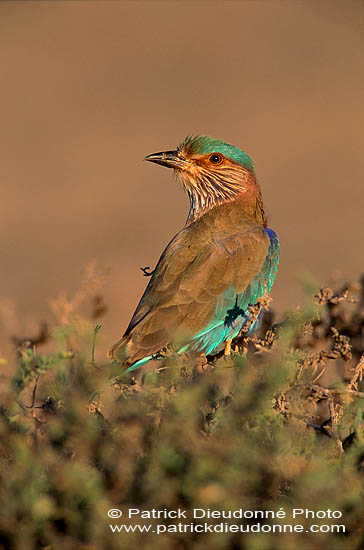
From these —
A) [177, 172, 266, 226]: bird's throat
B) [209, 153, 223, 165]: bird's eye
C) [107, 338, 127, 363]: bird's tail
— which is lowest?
[107, 338, 127, 363]: bird's tail

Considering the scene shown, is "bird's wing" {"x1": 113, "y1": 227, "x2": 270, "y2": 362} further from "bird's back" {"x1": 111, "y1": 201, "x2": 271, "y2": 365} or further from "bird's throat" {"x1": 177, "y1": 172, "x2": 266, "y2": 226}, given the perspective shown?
"bird's throat" {"x1": 177, "y1": 172, "x2": 266, "y2": 226}

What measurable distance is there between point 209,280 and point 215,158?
1481 mm

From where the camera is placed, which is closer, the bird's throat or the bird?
the bird

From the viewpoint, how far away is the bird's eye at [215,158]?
6207mm

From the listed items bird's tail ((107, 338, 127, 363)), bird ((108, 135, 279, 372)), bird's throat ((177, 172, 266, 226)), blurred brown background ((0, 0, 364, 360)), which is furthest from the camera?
blurred brown background ((0, 0, 364, 360))

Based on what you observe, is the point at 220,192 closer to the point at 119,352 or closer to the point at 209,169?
the point at 209,169

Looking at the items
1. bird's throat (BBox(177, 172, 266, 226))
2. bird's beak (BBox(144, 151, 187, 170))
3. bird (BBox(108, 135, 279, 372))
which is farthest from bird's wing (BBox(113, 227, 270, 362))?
bird's beak (BBox(144, 151, 187, 170))

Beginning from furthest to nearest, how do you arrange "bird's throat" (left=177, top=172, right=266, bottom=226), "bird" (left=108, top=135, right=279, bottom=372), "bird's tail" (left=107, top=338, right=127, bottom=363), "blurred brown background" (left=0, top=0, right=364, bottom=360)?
"blurred brown background" (left=0, top=0, right=364, bottom=360), "bird's throat" (left=177, top=172, right=266, bottom=226), "bird" (left=108, top=135, right=279, bottom=372), "bird's tail" (left=107, top=338, right=127, bottom=363)

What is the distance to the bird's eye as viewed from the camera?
20.4ft

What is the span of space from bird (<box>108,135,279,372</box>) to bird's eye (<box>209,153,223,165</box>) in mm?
60

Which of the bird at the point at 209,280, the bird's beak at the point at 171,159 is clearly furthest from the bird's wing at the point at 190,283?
the bird's beak at the point at 171,159

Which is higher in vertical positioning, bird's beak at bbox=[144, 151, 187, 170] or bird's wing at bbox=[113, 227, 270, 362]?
bird's beak at bbox=[144, 151, 187, 170]

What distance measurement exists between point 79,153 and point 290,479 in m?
14.2

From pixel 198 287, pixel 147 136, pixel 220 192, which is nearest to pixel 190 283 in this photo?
pixel 198 287
